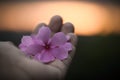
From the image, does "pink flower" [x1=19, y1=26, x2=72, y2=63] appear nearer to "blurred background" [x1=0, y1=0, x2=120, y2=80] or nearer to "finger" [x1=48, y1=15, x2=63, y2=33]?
"finger" [x1=48, y1=15, x2=63, y2=33]

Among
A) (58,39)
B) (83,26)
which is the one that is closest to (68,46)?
(58,39)

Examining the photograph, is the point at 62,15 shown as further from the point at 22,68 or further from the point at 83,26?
the point at 22,68

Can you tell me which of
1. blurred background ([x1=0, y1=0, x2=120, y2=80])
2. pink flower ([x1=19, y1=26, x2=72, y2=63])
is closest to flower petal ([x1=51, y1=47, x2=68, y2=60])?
pink flower ([x1=19, y1=26, x2=72, y2=63])

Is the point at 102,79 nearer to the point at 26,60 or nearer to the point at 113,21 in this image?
the point at 113,21

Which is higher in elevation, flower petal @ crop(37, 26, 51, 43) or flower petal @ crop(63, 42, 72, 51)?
flower petal @ crop(37, 26, 51, 43)

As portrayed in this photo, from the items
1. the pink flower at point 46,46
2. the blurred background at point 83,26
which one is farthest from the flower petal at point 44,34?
the blurred background at point 83,26

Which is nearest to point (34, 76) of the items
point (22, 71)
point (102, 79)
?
point (22, 71)
